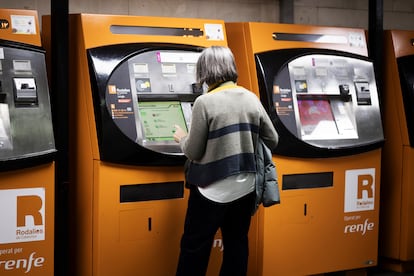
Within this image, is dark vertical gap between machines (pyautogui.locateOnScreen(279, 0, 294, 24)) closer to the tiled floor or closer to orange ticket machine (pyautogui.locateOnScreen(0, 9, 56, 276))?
the tiled floor

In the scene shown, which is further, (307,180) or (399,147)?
(399,147)

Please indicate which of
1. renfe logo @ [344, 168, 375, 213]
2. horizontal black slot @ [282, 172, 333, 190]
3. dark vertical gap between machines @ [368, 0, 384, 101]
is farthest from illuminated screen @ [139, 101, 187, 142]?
dark vertical gap between machines @ [368, 0, 384, 101]

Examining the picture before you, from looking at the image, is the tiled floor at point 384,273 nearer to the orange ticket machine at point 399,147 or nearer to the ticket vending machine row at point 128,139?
the orange ticket machine at point 399,147

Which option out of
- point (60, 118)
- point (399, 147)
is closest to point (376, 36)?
point (399, 147)

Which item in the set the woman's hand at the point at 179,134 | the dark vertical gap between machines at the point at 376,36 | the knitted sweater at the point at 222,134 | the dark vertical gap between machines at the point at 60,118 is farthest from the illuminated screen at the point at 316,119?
the dark vertical gap between machines at the point at 60,118

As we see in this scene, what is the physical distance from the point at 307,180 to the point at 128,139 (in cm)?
120

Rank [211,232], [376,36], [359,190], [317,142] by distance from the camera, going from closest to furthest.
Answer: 1. [211,232]
2. [317,142]
3. [359,190]
4. [376,36]

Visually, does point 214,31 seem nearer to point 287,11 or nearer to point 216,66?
point 216,66

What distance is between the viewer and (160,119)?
12.0ft

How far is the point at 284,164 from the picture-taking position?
3.97 m

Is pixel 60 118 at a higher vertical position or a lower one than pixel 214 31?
lower

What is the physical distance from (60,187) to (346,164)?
1.75m

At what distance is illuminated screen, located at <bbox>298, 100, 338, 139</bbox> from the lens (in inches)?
160

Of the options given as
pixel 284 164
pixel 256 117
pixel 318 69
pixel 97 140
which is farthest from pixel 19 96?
pixel 318 69
